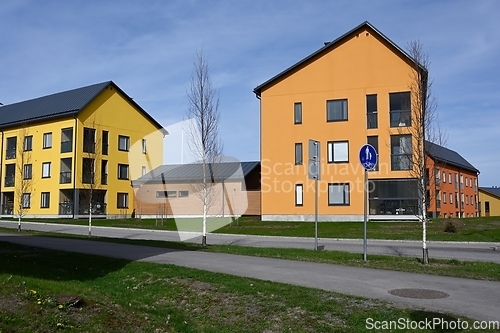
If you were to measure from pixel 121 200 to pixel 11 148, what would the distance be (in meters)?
13.4

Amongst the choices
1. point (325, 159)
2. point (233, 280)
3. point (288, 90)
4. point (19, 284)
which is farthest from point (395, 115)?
point (19, 284)

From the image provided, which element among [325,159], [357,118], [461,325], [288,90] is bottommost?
[461,325]

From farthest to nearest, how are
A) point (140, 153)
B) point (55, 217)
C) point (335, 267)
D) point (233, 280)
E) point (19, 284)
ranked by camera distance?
point (140, 153)
point (55, 217)
point (335, 267)
point (233, 280)
point (19, 284)

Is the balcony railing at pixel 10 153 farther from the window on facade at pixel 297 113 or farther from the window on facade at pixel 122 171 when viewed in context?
the window on facade at pixel 297 113

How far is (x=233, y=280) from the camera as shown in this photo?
32.7ft

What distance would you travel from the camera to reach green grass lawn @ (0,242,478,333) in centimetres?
659

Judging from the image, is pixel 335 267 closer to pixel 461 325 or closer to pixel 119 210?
pixel 461 325

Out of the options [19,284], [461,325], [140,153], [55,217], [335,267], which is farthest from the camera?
[140,153]

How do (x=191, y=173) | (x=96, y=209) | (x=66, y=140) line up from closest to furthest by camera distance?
1. (x=66, y=140)
2. (x=96, y=209)
3. (x=191, y=173)

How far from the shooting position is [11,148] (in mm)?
54750

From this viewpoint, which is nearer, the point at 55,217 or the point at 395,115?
the point at 395,115

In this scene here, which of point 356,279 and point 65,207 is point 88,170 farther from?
point 356,279

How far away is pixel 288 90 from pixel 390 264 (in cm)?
2833

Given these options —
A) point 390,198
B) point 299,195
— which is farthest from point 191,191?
point 390,198
